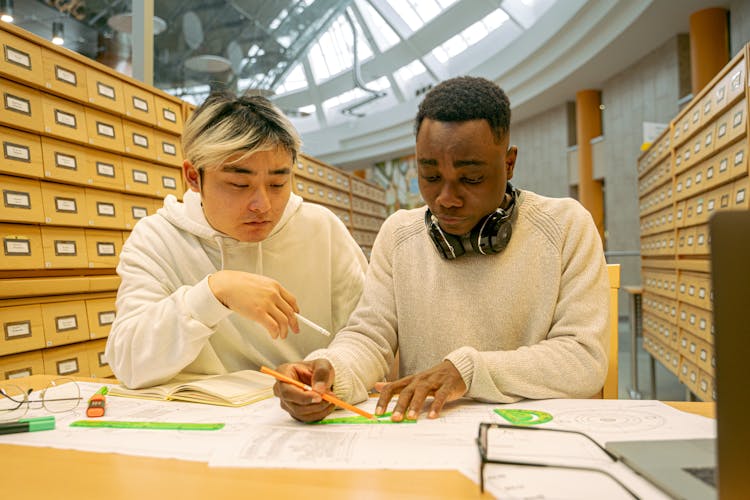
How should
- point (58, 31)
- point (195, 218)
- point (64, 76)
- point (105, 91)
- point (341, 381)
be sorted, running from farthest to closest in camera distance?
point (58, 31)
point (105, 91)
point (64, 76)
point (195, 218)
point (341, 381)

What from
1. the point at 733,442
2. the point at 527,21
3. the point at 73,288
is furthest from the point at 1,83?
the point at 527,21

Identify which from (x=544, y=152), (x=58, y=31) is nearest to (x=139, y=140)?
(x=58, y=31)

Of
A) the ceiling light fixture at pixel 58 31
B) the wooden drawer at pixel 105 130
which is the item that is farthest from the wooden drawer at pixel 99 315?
the ceiling light fixture at pixel 58 31

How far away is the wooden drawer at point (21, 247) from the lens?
1979 mm

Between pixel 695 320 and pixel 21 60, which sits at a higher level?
pixel 21 60

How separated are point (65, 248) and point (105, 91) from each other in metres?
0.74

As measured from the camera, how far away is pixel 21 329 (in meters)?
2.04

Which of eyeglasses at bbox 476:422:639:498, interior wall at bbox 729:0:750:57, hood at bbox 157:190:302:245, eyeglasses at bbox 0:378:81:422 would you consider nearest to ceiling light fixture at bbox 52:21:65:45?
hood at bbox 157:190:302:245

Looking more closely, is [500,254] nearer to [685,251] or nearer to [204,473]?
[204,473]

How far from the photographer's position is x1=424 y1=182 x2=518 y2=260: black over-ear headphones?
1.18 metres

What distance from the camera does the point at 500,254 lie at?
1232 mm

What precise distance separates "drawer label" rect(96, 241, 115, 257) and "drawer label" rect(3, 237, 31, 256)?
364 millimetres

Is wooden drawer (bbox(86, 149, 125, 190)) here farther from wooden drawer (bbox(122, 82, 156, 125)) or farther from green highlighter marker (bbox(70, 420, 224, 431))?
green highlighter marker (bbox(70, 420, 224, 431))

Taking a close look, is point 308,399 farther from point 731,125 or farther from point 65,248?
point 731,125
